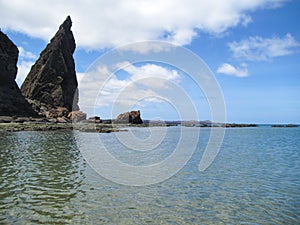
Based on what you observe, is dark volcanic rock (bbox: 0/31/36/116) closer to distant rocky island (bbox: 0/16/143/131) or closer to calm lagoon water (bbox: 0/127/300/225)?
distant rocky island (bbox: 0/16/143/131)

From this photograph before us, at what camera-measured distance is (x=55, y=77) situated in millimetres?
149000

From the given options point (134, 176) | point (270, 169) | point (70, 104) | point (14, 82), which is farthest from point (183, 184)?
point (70, 104)

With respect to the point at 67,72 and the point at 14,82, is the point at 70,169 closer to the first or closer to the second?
the point at 14,82

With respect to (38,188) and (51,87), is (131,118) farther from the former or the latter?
(38,188)

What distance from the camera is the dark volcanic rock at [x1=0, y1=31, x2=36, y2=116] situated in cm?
9273

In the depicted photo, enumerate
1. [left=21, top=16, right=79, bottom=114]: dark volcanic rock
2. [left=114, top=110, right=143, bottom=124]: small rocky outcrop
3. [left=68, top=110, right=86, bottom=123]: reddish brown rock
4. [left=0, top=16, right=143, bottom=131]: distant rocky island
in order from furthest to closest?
[left=114, top=110, right=143, bottom=124]: small rocky outcrop
[left=21, top=16, right=79, bottom=114]: dark volcanic rock
[left=68, top=110, right=86, bottom=123]: reddish brown rock
[left=0, top=16, right=143, bottom=131]: distant rocky island

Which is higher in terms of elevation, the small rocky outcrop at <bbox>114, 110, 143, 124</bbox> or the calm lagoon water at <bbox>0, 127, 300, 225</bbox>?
the small rocky outcrop at <bbox>114, 110, 143, 124</bbox>

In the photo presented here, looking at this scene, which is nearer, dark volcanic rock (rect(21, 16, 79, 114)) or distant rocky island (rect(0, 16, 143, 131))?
distant rocky island (rect(0, 16, 143, 131))

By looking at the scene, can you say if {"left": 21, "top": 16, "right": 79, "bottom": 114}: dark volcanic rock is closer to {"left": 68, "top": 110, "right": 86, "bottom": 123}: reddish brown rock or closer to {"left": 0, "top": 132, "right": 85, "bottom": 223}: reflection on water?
{"left": 68, "top": 110, "right": 86, "bottom": 123}: reddish brown rock

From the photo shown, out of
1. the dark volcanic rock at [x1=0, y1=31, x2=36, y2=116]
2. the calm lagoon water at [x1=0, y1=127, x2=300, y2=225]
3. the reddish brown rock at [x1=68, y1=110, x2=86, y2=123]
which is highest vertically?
the dark volcanic rock at [x1=0, y1=31, x2=36, y2=116]

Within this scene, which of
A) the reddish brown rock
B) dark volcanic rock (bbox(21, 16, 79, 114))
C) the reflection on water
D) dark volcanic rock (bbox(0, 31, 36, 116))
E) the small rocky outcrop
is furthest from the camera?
the small rocky outcrop

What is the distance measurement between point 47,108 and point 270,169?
129649 mm

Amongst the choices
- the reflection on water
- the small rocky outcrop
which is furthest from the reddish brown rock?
the reflection on water

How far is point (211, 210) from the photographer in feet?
42.0
